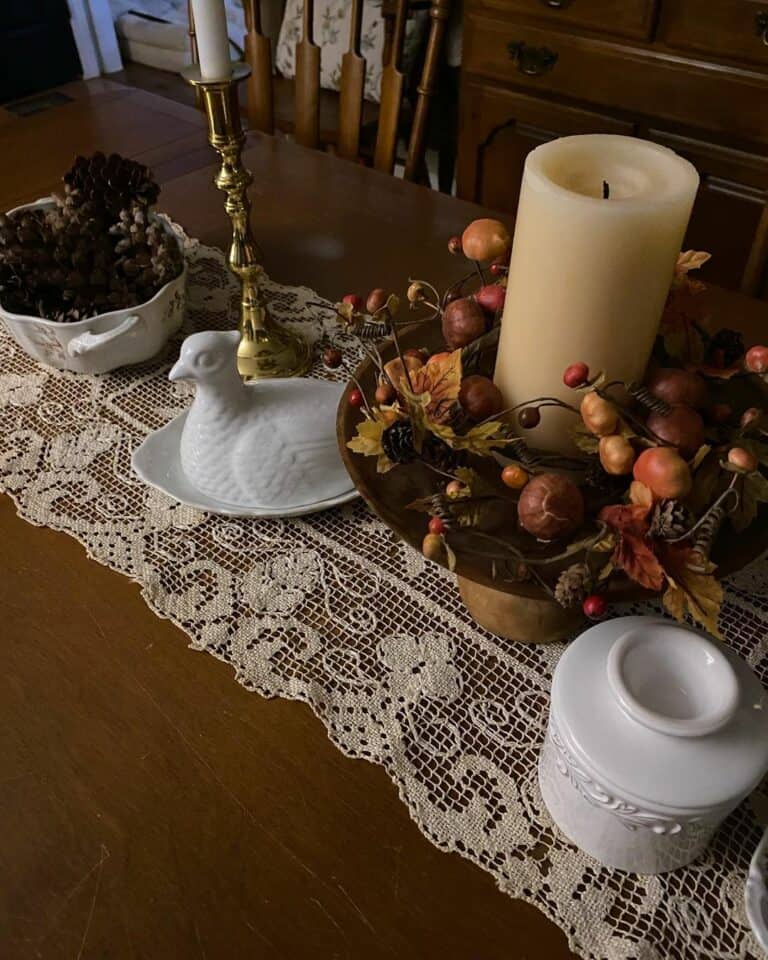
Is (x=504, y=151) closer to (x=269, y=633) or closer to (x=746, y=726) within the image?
(x=269, y=633)

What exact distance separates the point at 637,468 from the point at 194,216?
2.44 ft

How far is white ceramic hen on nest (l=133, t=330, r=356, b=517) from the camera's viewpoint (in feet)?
1.88

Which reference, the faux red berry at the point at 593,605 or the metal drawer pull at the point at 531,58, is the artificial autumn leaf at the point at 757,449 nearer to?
the faux red berry at the point at 593,605

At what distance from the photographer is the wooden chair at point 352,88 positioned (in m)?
1.06

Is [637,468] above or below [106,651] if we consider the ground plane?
above

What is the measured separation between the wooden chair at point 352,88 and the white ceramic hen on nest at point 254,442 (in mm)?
630

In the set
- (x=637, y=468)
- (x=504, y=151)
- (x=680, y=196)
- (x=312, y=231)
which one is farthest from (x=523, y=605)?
(x=504, y=151)

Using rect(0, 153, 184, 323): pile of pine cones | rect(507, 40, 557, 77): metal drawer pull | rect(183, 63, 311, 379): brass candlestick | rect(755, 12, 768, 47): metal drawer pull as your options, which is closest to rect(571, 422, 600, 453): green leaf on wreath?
rect(183, 63, 311, 379): brass candlestick

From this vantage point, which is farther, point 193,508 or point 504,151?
point 504,151

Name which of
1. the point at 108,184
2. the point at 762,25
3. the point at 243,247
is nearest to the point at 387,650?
the point at 243,247

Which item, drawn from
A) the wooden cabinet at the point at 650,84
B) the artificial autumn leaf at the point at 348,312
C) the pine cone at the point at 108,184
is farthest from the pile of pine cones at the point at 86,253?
the wooden cabinet at the point at 650,84

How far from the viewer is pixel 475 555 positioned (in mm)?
424

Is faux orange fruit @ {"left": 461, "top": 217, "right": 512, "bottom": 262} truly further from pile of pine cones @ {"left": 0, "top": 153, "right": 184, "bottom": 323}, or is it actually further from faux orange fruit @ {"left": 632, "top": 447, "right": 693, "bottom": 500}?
pile of pine cones @ {"left": 0, "top": 153, "right": 184, "bottom": 323}

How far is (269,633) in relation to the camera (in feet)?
1.79
